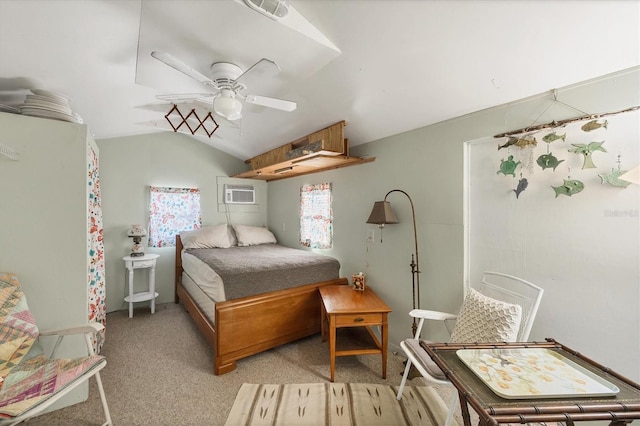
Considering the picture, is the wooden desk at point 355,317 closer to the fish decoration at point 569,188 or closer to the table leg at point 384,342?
the table leg at point 384,342

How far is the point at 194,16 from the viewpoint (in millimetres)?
1332

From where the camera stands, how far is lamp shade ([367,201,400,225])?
212 centimetres

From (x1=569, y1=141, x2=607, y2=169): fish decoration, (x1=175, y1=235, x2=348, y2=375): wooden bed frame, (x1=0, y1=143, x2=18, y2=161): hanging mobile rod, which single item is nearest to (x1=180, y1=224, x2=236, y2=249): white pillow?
(x1=175, y1=235, x2=348, y2=375): wooden bed frame

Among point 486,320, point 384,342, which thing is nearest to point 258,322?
point 384,342

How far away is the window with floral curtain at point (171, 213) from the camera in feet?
11.7

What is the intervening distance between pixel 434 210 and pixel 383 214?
41 cm

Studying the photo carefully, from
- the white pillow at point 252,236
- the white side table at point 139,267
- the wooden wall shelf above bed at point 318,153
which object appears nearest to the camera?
the wooden wall shelf above bed at point 318,153

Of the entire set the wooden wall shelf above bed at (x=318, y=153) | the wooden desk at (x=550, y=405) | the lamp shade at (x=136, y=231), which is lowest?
the wooden desk at (x=550, y=405)

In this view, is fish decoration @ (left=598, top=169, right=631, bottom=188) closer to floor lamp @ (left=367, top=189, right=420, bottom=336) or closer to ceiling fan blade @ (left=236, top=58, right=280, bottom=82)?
floor lamp @ (left=367, top=189, right=420, bottom=336)

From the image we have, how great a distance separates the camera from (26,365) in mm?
1386

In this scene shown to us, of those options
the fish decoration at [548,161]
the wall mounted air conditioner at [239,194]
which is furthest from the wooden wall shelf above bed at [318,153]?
the fish decoration at [548,161]

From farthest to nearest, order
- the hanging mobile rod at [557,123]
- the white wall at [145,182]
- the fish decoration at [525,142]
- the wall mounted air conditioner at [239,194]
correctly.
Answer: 1. the wall mounted air conditioner at [239,194]
2. the white wall at [145,182]
3. the fish decoration at [525,142]
4. the hanging mobile rod at [557,123]

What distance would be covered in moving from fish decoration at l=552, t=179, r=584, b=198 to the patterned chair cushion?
2.81 m

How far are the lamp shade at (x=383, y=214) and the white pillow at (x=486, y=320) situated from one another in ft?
2.60
